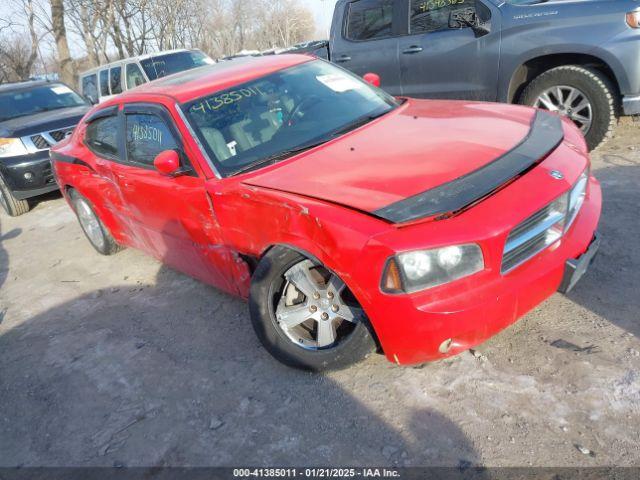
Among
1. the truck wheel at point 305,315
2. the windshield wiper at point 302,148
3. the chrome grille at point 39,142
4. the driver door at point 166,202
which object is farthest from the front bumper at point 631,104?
the chrome grille at point 39,142

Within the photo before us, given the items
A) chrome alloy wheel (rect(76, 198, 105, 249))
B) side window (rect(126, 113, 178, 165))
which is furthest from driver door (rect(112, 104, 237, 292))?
chrome alloy wheel (rect(76, 198, 105, 249))

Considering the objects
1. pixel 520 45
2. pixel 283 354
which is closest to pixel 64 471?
pixel 283 354

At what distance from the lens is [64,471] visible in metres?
2.39

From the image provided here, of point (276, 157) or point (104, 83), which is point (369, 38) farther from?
point (104, 83)

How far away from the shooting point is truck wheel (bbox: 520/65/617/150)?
4547mm

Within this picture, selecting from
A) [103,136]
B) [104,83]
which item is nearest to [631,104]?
[103,136]

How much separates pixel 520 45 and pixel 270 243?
148 inches

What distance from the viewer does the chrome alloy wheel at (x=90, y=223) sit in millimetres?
4723

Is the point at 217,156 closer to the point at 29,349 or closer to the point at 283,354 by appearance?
the point at 283,354

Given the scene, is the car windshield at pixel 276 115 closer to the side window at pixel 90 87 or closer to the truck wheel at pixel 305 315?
the truck wheel at pixel 305 315

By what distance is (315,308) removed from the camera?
8.32ft

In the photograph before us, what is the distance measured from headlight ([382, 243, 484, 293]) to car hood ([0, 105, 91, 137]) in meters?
6.65

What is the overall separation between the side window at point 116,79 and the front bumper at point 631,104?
30.3ft

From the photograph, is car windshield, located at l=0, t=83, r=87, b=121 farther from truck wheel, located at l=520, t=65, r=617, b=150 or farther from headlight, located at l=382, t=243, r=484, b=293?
headlight, located at l=382, t=243, r=484, b=293
